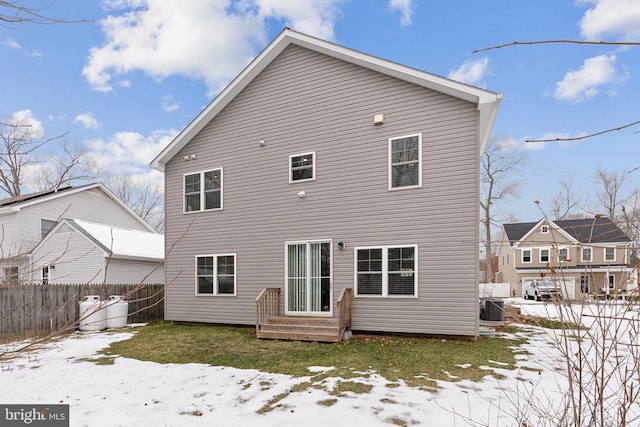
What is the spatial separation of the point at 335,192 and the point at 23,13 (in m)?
7.49

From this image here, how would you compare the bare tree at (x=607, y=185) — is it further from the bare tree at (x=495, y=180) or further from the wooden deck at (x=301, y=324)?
the bare tree at (x=495, y=180)

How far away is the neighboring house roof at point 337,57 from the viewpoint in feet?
25.4

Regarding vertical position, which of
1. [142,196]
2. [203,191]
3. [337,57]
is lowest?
[203,191]

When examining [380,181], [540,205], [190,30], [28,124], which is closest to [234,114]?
[190,30]

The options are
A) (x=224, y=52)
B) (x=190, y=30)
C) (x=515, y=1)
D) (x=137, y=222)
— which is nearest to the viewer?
(x=515, y=1)

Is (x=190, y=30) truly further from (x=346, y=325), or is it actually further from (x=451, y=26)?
(x=346, y=325)

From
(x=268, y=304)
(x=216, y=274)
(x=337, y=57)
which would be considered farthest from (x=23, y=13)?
(x=216, y=274)

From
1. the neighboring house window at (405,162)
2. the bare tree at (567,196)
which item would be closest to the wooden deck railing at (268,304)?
the neighboring house window at (405,162)

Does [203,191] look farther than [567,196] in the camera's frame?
Yes

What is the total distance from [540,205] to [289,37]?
923 cm

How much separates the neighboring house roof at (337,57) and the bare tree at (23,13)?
7.60m

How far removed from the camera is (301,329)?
805cm

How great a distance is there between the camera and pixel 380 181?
8578 millimetres
